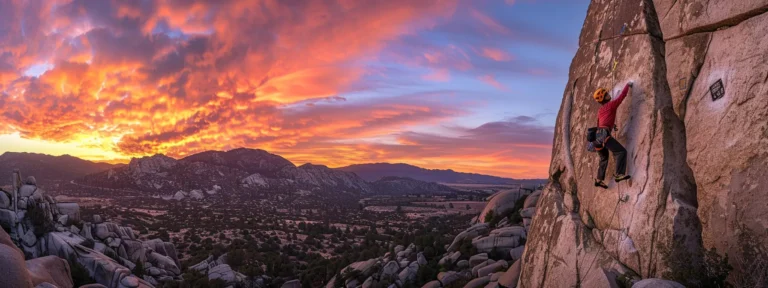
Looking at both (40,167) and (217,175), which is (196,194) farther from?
(40,167)

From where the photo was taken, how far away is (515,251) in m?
22.7

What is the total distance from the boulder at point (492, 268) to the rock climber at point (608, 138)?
13026 millimetres

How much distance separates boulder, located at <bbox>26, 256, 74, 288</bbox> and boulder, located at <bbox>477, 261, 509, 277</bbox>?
20427mm

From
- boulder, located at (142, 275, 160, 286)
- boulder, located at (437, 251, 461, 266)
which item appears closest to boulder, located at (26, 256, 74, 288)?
boulder, located at (142, 275, 160, 286)

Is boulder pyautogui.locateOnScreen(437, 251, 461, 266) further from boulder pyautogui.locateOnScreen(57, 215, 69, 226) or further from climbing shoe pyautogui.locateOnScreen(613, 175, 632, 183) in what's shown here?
boulder pyautogui.locateOnScreen(57, 215, 69, 226)

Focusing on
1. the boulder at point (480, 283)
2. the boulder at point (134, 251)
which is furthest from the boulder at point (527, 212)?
the boulder at point (134, 251)

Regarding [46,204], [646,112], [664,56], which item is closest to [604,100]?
[646,112]

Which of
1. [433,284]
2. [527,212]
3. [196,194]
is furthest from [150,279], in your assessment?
[196,194]

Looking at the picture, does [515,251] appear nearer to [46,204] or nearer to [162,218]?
[46,204]

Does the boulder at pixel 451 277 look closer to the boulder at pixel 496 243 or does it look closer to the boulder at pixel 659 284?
the boulder at pixel 496 243

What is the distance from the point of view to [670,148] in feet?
28.2

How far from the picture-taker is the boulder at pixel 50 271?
57.7 ft

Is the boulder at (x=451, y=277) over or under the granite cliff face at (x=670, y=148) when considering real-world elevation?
under

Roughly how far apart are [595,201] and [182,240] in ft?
169
